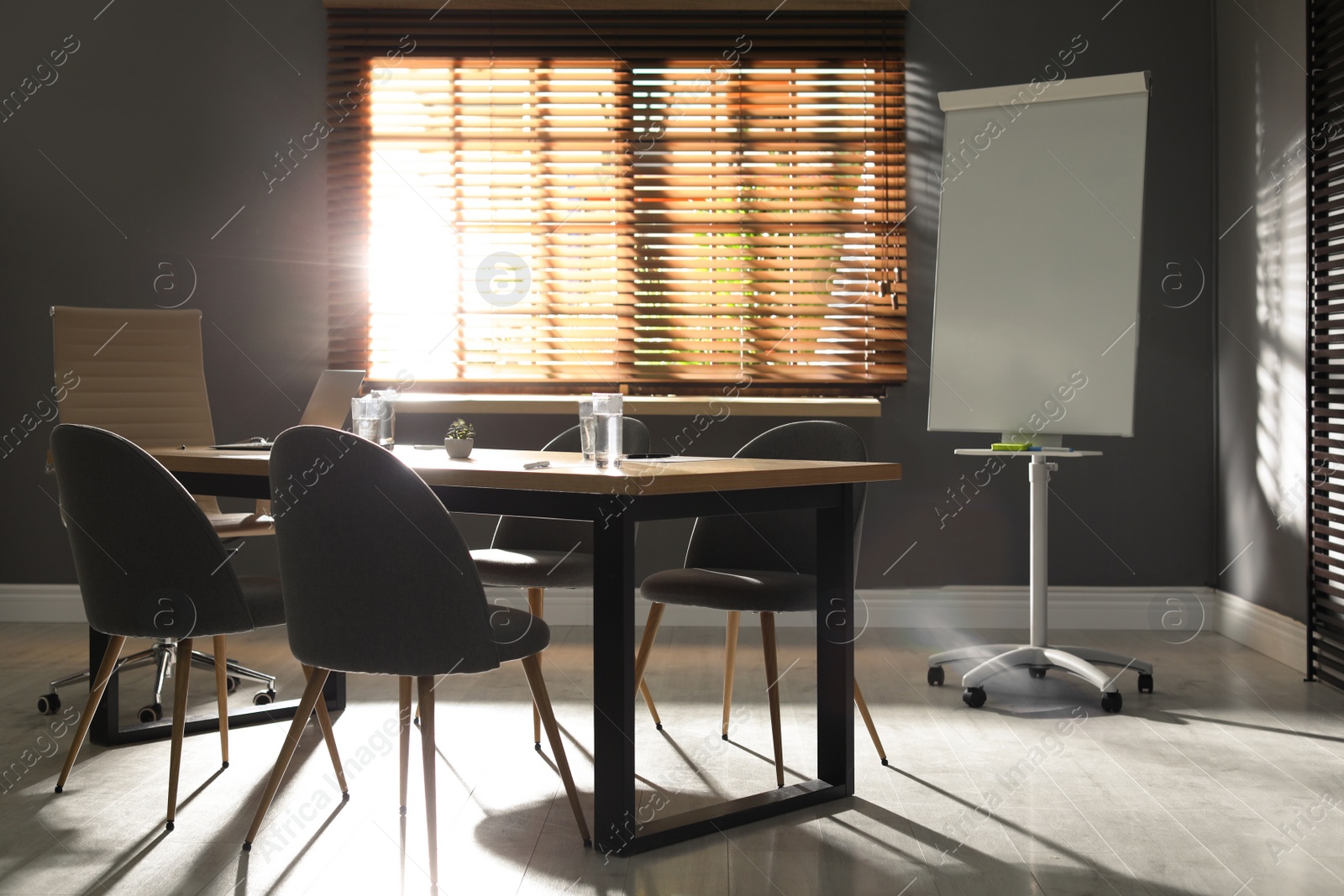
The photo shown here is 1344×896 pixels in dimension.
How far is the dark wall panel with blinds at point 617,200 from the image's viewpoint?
175 inches

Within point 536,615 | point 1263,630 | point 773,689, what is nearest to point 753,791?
point 773,689

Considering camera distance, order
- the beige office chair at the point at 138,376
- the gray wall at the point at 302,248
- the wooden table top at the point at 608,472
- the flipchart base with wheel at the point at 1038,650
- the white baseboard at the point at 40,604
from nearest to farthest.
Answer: the wooden table top at the point at 608,472 < the flipchart base with wheel at the point at 1038,650 < the beige office chair at the point at 138,376 < the gray wall at the point at 302,248 < the white baseboard at the point at 40,604

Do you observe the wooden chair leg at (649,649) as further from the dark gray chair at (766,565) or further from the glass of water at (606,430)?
the glass of water at (606,430)

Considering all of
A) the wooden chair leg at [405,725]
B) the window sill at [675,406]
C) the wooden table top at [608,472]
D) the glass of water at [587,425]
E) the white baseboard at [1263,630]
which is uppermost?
the window sill at [675,406]

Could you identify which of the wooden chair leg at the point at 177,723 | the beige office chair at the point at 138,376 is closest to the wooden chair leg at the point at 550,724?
the wooden chair leg at the point at 177,723

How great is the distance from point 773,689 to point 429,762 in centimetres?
90

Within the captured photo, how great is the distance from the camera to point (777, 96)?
4473 mm

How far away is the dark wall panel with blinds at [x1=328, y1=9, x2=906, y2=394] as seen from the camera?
4.45 m

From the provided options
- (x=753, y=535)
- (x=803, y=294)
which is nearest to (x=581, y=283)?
(x=803, y=294)

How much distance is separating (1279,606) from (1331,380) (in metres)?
0.84

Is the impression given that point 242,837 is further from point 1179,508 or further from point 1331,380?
point 1179,508

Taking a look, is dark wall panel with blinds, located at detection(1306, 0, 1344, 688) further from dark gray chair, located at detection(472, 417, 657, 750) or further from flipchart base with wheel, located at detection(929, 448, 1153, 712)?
dark gray chair, located at detection(472, 417, 657, 750)

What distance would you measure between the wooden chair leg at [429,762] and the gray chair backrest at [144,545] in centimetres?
57

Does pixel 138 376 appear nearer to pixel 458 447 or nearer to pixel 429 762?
pixel 458 447
